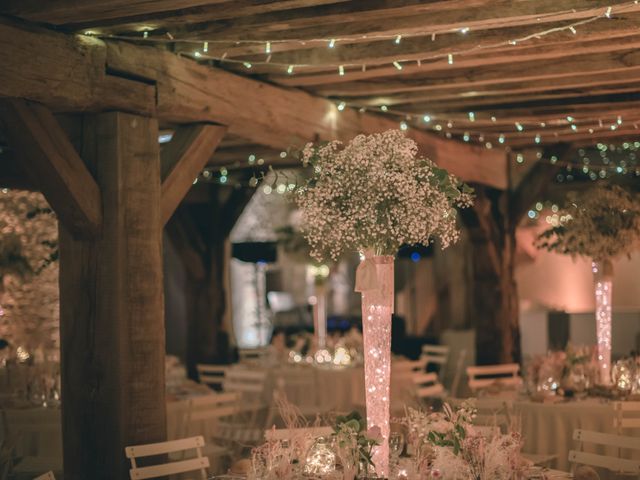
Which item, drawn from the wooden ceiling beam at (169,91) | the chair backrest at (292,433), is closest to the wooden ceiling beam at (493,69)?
the wooden ceiling beam at (169,91)

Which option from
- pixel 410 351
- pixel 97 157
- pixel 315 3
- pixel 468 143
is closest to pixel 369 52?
pixel 315 3

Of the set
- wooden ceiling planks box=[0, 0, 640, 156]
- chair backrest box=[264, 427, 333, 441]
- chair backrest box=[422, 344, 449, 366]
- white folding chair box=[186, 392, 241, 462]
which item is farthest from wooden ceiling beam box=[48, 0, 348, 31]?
chair backrest box=[422, 344, 449, 366]

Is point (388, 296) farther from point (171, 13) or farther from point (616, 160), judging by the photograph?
point (616, 160)

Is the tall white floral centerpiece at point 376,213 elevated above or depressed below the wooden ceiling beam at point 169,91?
below

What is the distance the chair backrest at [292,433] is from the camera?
4.72m

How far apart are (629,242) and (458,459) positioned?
12.3 feet

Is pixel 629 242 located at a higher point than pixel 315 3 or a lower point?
lower

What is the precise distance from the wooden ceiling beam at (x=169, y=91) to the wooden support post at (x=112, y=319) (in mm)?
276

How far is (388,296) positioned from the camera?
4.79m

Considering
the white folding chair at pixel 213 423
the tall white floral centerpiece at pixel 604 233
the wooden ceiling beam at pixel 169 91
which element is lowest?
the white folding chair at pixel 213 423

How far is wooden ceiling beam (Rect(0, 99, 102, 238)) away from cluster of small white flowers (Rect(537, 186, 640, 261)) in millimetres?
3605

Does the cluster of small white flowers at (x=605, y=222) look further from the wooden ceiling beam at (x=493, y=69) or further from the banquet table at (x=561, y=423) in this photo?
the banquet table at (x=561, y=423)

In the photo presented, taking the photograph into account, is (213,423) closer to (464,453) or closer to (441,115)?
(441,115)

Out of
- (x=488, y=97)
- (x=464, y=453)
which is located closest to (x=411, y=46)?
(x=488, y=97)
